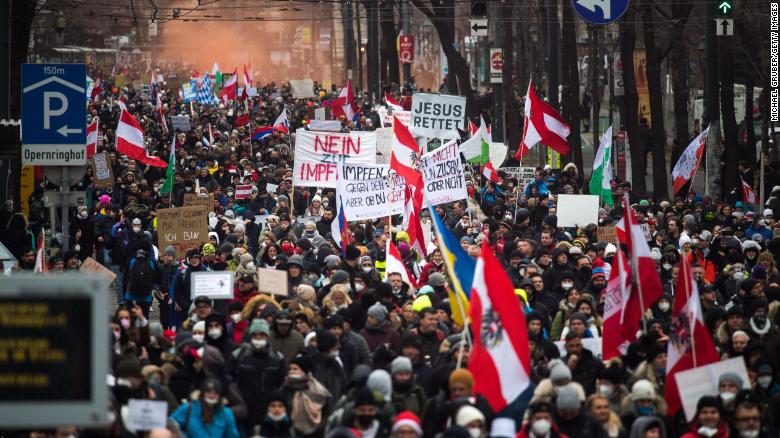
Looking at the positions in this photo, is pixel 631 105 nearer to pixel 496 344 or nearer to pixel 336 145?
pixel 336 145

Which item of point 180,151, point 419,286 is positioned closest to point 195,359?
point 419,286

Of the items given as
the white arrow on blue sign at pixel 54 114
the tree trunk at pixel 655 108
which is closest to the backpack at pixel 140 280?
the white arrow on blue sign at pixel 54 114

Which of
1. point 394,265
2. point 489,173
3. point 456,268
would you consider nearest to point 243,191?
point 489,173

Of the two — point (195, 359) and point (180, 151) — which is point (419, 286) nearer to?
point (195, 359)

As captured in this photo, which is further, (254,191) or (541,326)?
(254,191)

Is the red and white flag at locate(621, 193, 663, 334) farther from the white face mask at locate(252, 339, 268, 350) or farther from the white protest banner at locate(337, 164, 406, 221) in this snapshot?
the white protest banner at locate(337, 164, 406, 221)

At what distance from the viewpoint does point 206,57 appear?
5610 inches

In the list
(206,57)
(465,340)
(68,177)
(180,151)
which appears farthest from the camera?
(206,57)

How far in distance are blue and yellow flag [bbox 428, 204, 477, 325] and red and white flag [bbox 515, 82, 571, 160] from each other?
595 inches

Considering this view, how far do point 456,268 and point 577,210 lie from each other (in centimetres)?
980

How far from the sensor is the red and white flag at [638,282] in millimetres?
12328

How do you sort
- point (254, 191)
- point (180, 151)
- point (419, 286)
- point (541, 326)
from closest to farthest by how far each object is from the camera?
point (541, 326) < point (419, 286) < point (254, 191) < point (180, 151)

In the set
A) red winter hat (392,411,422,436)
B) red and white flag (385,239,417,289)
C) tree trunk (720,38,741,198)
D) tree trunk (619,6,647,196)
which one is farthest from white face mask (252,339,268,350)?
tree trunk (619,6,647,196)

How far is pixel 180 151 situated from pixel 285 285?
835 inches
